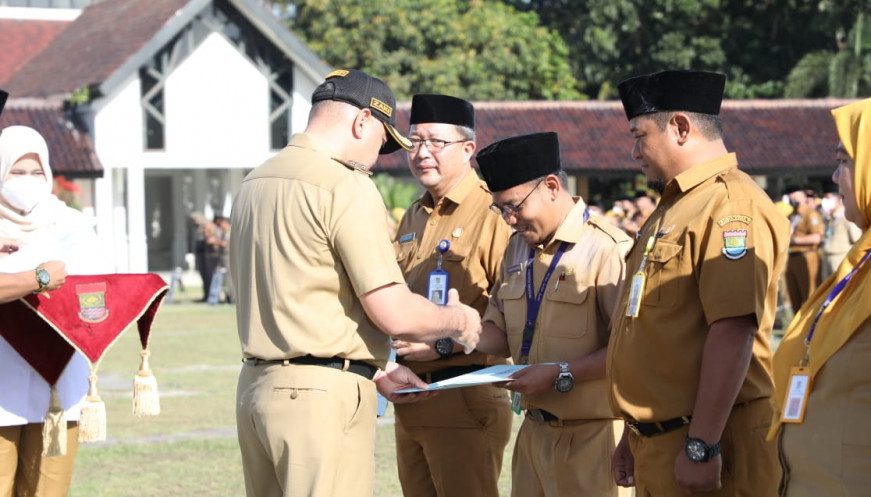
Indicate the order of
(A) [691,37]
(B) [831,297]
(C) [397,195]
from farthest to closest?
1. (A) [691,37]
2. (C) [397,195]
3. (B) [831,297]

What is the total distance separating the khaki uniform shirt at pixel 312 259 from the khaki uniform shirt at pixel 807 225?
14.8m

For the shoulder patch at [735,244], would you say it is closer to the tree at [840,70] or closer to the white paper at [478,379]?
the white paper at [478,379]

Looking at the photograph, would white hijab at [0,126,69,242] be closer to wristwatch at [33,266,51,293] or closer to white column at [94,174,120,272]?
wristwatch at [33,266,51,293]

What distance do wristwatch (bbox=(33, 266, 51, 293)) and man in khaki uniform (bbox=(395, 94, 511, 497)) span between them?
1.47 m

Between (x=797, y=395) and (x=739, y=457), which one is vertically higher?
(x=797, y=395)

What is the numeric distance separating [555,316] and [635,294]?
808 mm

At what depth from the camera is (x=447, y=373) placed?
5543mm

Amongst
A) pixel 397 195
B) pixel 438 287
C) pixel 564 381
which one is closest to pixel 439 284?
pixel 438 287

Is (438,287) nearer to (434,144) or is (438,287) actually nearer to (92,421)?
(434,144)

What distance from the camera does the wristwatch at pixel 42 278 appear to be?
4996 millimetres

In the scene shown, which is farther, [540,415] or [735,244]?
[540,415]

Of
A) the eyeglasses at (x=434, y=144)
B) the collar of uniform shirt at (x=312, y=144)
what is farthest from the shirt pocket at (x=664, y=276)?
the eyeglasses at (x=434, y=144)

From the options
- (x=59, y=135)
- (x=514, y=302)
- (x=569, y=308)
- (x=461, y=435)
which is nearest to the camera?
(x=569, y=308)

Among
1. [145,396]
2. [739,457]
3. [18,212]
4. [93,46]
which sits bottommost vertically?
[145,396]
